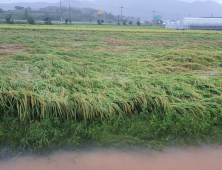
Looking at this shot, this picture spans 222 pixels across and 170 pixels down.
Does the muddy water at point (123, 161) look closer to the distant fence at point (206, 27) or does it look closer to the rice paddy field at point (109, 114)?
the rice paddy field at point (109, 114)

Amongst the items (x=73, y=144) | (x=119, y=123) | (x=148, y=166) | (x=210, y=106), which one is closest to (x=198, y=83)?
(x=210, y=106)

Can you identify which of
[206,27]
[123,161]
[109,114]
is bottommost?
[123,161]

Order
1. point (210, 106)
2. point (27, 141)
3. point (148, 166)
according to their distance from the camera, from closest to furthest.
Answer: point (148, 166)
point (27, 141)
point (210, 106)

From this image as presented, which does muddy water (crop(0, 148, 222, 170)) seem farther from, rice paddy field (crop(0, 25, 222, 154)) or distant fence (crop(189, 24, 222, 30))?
distant fence (crop(189, 24, 222, 30))

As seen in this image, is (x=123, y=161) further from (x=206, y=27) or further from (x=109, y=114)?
(x=206, y=27)

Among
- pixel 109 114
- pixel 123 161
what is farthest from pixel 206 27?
pixel 123 161

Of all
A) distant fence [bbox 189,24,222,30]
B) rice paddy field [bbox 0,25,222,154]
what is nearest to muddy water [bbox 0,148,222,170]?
rice paddy field [bbox 0,25,222,154]

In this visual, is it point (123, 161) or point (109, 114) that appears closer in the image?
point (123, 161)

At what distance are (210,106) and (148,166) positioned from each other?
93.0 inches

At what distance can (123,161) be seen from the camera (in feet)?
10.2

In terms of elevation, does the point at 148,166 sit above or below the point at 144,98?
below

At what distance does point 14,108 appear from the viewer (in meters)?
4.20

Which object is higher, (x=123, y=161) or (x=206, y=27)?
Result: (x=206, y=27)

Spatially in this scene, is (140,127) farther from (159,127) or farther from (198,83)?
(198,83)
